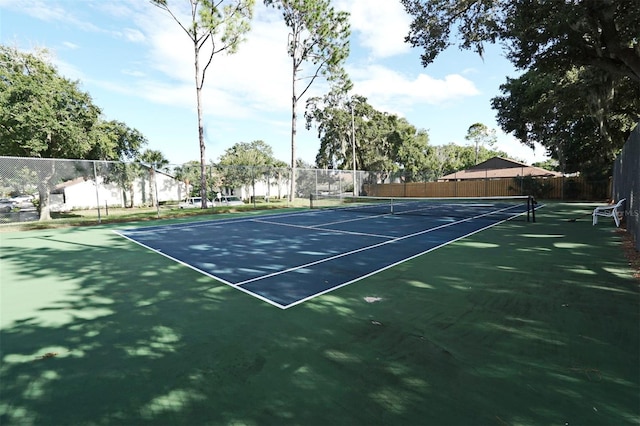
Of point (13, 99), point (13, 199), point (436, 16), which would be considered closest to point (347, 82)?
point (436, 16)

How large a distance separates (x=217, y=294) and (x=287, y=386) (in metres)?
2.42

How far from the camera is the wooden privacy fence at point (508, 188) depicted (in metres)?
23.8

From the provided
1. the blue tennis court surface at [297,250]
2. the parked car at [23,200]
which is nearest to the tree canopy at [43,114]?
the parked car at [23,200]

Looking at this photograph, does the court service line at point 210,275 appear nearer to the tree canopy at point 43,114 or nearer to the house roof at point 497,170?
the tree canopy at point 43,114

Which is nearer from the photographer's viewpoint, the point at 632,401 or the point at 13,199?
the point at 632,401

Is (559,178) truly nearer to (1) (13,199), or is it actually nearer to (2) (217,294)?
(2) (217,294)

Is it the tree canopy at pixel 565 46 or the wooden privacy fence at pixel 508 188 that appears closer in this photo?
the tree canopy at pixel 565 46

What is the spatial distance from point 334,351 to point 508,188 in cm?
3089

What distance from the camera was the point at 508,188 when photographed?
28.4m

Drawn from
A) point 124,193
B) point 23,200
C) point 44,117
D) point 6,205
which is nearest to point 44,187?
point 23,200

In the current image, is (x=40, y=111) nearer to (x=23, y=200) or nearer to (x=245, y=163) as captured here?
(x=23, y=200)

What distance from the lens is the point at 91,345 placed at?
3070mm

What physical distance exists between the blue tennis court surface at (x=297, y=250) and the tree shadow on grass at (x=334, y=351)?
448 mm

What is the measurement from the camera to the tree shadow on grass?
214 cm
